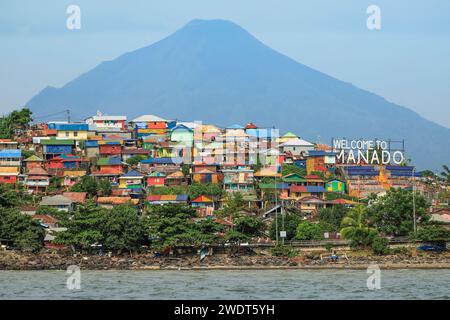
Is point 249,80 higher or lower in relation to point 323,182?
higher

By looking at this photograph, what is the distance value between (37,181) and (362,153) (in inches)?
751

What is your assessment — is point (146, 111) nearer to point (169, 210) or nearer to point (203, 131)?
point (203, 131)

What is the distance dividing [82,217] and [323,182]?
636 inches

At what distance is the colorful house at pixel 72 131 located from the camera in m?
58.0

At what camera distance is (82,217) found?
1467 inches

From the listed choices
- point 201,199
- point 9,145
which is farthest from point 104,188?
point 9,145

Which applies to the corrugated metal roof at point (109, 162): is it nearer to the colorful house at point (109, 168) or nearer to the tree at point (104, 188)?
the colorful house at point (109, 168)

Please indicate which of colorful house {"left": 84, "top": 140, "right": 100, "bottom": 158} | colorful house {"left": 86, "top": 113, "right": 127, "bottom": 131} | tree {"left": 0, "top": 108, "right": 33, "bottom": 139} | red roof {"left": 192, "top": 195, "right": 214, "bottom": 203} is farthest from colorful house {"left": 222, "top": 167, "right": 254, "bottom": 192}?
tree {"left": 0, "top": 108, "right": 33, "bottom": 139}

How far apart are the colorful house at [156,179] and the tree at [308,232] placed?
41.7 ft

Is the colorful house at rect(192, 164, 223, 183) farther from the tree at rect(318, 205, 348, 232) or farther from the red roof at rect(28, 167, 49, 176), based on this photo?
the tree at rect(318, 205, 348, 232)

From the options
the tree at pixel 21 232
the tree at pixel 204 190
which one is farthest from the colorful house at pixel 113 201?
the tree at pixel 21 232

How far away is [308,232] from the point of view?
3856 centimetres

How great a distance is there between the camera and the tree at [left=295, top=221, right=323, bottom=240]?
38.5 m
